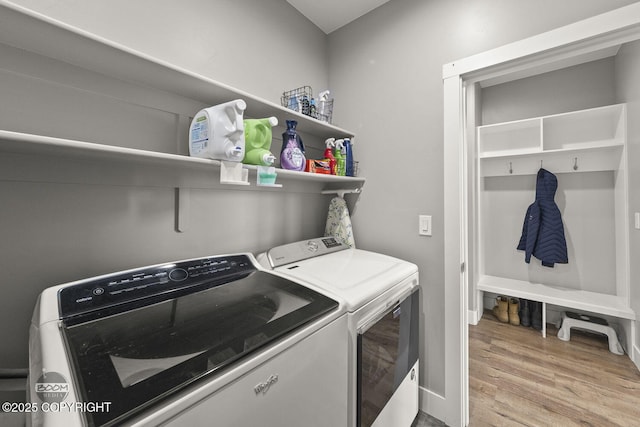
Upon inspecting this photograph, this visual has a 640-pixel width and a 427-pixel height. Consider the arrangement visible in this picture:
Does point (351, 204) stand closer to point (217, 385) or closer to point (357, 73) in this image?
point (357, 73)

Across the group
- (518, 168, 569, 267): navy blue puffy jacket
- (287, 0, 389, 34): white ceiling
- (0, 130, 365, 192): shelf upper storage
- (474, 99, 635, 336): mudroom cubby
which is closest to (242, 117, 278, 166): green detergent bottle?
(0, 130, 365, 192): shelf upper storage

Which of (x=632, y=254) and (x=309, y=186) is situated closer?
(x=309, y=186)

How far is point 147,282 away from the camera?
3.08 feet

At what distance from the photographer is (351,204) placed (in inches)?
78.0

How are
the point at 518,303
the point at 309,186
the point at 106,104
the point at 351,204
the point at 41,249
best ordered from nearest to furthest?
the point at 41,249 < the point at 106,104 < the point at 309,186 < the point at 351,204 < the point at 518,303

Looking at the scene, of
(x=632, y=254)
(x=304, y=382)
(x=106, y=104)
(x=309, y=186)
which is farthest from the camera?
(x=632, y=254)

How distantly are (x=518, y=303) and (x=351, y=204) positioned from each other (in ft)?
8.02

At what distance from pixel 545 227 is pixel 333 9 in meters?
2.91

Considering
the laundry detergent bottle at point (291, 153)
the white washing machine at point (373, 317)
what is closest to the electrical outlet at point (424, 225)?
the white washing machine at point (373, 317)

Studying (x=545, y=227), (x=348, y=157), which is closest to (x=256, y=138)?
Result: (x=348, y=157)

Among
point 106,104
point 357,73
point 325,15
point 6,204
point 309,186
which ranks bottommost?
point 6,204

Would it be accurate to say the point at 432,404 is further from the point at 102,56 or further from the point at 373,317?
the point at 102,56

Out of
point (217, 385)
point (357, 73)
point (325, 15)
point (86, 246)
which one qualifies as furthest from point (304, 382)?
point (325, 15)

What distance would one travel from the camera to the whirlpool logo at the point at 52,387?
46 centimetres
